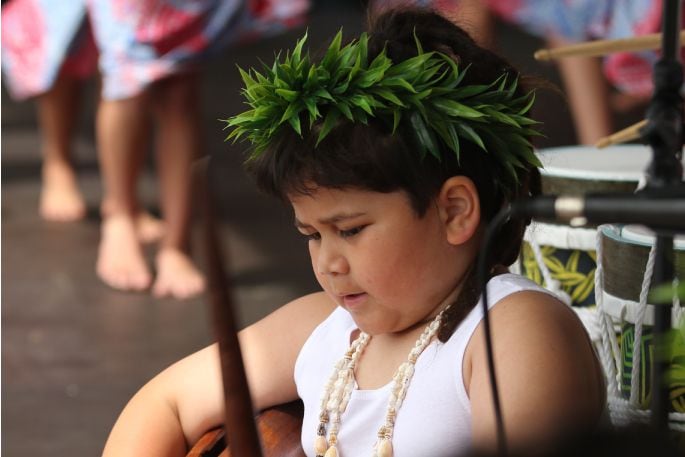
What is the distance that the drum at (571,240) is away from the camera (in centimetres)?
191

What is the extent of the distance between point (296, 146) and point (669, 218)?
59 cm

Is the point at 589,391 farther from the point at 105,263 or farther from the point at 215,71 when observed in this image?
the point at 215,71

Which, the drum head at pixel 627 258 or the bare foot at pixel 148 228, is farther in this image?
the bare foot at pixel 148 228

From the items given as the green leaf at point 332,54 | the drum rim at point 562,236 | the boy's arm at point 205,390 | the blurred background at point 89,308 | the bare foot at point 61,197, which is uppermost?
the green leaf at point 332,54

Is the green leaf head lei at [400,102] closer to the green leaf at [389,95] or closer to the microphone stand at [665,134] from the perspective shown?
the green leaf at [389,95]

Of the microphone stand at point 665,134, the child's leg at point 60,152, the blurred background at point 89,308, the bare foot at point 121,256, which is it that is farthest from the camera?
the child's leg at point 60,152

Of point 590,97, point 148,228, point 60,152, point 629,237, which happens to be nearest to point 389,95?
point 629,237

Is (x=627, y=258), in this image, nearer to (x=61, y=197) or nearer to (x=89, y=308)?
(x=89, y=308)

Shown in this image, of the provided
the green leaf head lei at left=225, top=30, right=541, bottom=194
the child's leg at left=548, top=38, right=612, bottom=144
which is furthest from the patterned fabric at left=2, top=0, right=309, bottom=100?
the green leaf head lei at left=225, top=30, right=541, bottom=194

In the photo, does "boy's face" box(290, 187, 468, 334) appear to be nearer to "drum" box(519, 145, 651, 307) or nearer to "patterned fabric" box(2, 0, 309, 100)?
"drum" box(519, 145, 651, 307)

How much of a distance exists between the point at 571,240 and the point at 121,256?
2.49 meters

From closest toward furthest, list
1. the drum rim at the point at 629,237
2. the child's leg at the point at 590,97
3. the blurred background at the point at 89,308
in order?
the drum rim at the point at 629,237
the blurred background at the point at 89,308
the child's leg at the point at 590,97

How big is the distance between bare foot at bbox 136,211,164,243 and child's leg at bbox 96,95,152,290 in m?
0.26

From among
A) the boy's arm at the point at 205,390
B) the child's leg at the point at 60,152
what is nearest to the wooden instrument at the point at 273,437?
the boy's arm at the point at 205,390
